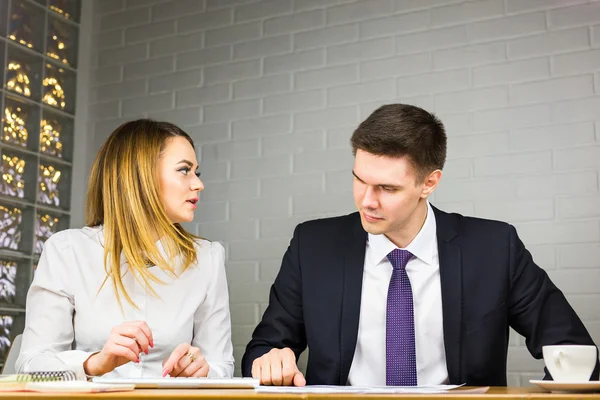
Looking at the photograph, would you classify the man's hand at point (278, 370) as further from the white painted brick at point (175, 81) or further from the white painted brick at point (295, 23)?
the white painted brick at point (175, 81)

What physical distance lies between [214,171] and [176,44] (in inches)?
26.7

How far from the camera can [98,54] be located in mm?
3914

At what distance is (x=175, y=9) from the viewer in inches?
149

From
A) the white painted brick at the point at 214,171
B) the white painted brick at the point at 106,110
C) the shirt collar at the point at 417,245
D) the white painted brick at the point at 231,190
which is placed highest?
the white painted brick at the point at 106,110

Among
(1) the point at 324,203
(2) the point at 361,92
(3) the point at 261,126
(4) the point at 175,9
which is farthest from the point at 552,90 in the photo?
(4) the point at 175,9

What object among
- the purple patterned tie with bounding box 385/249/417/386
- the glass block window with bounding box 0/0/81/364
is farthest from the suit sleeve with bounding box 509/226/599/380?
the glass block window with bounding box 0/0/81/364

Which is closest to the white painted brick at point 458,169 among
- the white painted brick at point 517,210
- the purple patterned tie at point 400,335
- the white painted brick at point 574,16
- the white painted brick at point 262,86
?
the white painted brick at point 517,210

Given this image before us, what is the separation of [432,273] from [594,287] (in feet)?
3.40

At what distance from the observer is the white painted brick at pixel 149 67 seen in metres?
3.76

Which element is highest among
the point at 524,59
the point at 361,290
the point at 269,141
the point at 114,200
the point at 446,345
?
the point at 524,59

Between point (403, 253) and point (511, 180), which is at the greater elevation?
point (511, 180)

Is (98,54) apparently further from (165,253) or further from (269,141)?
(165,253)

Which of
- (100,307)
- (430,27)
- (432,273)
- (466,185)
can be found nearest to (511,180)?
(466,185)

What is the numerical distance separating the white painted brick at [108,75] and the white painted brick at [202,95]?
0.36 metres
